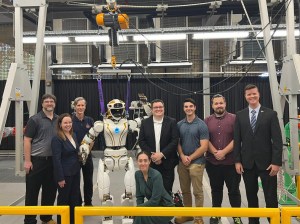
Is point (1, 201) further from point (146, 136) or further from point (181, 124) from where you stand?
point (181, 124)

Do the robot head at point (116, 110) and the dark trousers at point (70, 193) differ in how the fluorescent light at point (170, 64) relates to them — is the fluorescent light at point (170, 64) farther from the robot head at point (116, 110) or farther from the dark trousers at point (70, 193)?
the dark trousers at point (70, 193)

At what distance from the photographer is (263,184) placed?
3.54 meters

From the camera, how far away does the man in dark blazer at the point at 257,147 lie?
3404mm

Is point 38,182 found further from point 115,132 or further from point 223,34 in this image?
point 223,34

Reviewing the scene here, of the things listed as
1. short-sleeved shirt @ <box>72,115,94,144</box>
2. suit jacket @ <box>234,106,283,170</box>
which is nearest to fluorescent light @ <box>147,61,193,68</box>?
short-sleeved shirt @ <box>72,115,94,144</box>

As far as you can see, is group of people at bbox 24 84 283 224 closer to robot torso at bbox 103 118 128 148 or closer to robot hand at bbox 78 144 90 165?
robot hand at bbox 78 144 90 165

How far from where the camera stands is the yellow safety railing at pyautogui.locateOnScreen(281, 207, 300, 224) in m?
2.03

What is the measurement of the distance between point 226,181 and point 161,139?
3.14 feet

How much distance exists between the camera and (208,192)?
5.79 m

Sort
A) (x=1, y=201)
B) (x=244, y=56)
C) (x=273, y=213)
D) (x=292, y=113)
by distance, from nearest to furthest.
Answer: (x=273, y=213) < (x=292, y=113) < (x=1, y=201) < (x=244, y=56)

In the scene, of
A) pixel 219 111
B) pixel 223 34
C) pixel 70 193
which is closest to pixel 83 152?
pixel 70 193

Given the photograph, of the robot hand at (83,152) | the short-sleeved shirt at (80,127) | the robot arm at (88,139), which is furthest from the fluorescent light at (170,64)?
the robot hand at (83,152)

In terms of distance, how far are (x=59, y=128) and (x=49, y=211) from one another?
5.43ft

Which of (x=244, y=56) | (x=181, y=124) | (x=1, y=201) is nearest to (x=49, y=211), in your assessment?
(x=181, y=124)
